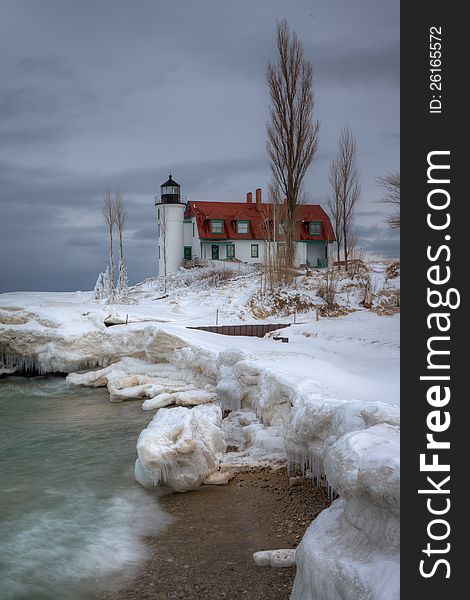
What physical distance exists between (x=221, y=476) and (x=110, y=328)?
1120cm

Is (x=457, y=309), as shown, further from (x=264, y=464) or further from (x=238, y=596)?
(x=264, y=464)

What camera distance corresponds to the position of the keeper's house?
131 feet

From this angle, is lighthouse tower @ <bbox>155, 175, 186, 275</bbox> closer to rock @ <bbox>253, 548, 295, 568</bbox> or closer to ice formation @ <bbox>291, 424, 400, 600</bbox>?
rock @ <bbox>253, 548, 295, 568</bbox>

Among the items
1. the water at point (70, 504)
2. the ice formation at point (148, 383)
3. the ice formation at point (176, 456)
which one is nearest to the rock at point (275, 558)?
the water at point (70, 504)

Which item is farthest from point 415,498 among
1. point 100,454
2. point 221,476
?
point 100,454

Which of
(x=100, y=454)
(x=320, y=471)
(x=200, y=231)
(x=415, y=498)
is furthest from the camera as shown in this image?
(x=200, y=231)

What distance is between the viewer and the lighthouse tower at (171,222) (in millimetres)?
39938

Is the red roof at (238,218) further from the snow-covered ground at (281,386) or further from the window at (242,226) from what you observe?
the snow-covered ground at (281,386)

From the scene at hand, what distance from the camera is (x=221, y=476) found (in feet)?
26.4

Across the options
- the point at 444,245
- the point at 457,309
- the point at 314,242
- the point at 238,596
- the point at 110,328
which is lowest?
the point at 238,596

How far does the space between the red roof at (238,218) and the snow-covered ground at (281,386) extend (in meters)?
12.0

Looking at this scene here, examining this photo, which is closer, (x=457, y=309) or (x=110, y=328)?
(x=457, y=309)

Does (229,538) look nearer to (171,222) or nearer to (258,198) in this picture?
(171,222)

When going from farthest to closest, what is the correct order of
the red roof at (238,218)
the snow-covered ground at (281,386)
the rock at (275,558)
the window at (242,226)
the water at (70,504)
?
1. the window at (242,226)
2. the red roof at (238,218)
3. the water at (70,504)
4. the rock at (275,558)
5. the snow-covered ground at (281,386)
